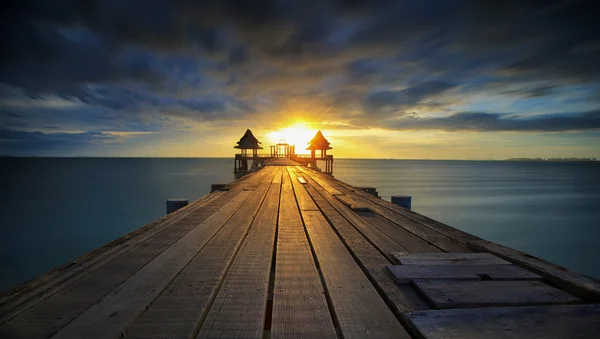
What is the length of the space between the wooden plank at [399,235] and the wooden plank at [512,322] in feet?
3.44

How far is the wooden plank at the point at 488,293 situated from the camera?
5.12ft

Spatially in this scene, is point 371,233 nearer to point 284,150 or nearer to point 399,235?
point 399,235

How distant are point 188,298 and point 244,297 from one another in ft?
1.06

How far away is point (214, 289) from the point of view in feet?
5.58

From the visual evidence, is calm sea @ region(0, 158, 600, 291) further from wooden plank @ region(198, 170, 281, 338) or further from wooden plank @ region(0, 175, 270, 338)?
wooden plank @ region(198, 170, 281, 338)

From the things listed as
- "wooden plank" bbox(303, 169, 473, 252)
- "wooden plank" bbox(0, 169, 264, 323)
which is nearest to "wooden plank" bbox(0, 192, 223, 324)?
"wooden plank" bbox(0, 169, 264, 323)

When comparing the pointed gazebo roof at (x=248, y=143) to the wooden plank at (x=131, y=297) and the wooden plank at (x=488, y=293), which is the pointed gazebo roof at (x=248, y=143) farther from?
the wooden plank at (x=488, y=293)

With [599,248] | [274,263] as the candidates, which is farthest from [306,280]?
[599,248]

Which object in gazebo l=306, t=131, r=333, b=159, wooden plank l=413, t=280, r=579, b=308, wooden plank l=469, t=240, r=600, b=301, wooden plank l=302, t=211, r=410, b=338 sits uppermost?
gazebo l=306, t=131, r=333, b=159

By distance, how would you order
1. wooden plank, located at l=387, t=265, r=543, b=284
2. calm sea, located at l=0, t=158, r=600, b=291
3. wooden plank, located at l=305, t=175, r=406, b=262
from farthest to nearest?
calm sea, located at l=0, t=158, r=600, b=291
wooden plank, located at l=305, t=175, r=406, b=262
wooden plank, located at l=387, t=265, r=543, b=284

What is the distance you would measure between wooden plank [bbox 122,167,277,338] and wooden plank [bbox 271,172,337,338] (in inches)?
15.1

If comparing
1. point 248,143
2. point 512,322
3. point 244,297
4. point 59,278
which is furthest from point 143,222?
point 512,322

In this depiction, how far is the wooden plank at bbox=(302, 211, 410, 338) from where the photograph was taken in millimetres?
1323

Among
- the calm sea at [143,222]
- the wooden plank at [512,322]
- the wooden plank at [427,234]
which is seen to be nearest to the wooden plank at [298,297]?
the wooden plank at [512,322]
